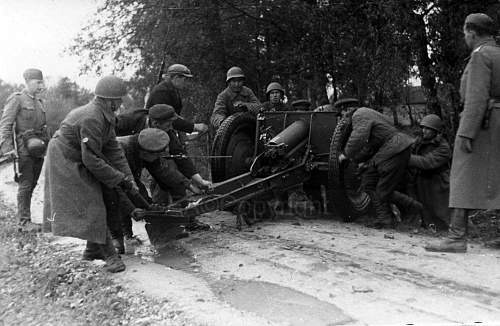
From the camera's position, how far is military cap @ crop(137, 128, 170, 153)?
19.8 ft

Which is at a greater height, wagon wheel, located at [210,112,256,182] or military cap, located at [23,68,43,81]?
military cap, located at [23,68,43,81]

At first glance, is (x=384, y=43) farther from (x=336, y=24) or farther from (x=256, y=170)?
(x=256, y=170)

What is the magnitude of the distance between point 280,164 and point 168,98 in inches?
66.9

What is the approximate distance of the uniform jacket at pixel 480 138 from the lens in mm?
5055

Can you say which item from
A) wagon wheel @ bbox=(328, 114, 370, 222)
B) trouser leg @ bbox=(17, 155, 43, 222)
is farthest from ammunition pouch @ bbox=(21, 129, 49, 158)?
wagon wheel @ bbox=(328, 114, 370, 222)

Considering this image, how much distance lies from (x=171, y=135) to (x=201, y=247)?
1.47 metres

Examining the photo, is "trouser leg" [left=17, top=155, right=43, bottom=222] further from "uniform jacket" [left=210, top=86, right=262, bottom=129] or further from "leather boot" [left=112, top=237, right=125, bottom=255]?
"uniform jacket" [left=210, top=86, right=262, bottom=129]

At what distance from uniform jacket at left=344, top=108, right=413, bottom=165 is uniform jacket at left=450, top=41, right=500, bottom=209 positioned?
1382 millimetres

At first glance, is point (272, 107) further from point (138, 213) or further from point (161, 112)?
point (138, 213)

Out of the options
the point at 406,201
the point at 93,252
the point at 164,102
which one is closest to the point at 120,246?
the point at 93,252

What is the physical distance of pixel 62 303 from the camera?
4.78 metres

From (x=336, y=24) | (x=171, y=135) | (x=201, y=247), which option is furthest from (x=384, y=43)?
(x=201, y=247)

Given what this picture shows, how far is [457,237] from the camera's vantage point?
5207mm

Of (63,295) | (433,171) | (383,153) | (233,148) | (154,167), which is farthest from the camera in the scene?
(233,148)
